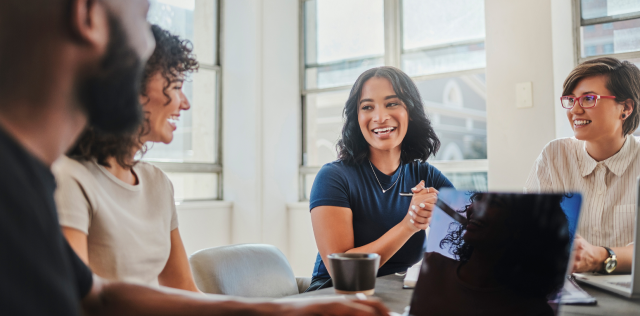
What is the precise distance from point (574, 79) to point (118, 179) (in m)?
1.67

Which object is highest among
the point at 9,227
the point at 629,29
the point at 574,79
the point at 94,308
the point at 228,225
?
the point at 629,29

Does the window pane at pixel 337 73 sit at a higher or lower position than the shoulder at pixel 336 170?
higher

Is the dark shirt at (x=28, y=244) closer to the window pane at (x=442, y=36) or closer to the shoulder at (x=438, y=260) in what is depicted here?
the shoulder at (x=438, y=260)

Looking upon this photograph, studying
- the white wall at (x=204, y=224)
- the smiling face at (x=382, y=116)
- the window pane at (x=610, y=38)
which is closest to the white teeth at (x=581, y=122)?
the smiling face at (x=382, y=116)

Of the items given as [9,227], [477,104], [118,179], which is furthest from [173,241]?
[477,104]

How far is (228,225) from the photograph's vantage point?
12.0 ft

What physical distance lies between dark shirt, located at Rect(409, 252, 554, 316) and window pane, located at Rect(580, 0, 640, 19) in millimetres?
2527

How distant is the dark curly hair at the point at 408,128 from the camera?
5.64ft

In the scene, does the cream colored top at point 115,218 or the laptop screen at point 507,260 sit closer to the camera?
the laptop screen at point 507,260

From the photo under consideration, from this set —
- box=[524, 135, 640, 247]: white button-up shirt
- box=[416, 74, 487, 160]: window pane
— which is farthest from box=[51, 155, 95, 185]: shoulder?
box=[416, 74, 487, 160]: window pane

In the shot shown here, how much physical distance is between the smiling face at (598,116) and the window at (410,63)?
116 centimetres

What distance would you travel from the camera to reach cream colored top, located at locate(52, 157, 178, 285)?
32.7 inches

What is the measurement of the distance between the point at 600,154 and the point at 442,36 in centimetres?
186

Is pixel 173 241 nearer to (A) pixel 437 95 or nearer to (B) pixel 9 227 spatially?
(B) pixel 9 227
